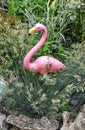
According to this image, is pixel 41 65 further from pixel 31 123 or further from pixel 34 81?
pixel 31 123

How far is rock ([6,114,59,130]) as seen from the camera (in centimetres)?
318

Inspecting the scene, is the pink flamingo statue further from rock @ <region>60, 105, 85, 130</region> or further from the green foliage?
rock @ <region>60, 105, 85, 130</region>

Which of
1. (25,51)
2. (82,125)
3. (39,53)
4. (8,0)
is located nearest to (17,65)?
(25,51)

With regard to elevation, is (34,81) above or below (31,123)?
above

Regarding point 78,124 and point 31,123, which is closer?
point 78,124

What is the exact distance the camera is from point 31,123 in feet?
10.6

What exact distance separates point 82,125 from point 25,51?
903 mm

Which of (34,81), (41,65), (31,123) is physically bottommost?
(31,123)

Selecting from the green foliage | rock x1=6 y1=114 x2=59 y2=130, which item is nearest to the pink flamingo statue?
the green foliage

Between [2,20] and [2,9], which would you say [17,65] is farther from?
[2,9]

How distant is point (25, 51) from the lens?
344 centimetres

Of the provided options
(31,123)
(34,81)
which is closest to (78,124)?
(31,123)

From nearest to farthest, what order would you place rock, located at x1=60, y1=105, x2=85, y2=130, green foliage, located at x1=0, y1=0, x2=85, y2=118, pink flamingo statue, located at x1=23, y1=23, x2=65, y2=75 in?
rock, located at x1=60, y1=105, x2=85, y2=130
green foliage, located at x1=0, y1=0, x2=85, y2=118
pink flamingo statue, located at x1=23, y1=23, x2=65, y2=75

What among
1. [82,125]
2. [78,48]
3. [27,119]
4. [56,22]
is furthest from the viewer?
[56,22]
